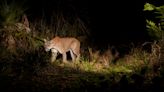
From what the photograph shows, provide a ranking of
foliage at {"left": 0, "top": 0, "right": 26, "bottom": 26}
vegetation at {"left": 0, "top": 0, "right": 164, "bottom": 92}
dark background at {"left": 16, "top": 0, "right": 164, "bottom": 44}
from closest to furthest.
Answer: vegetation at {"left": 0, "top": 0, "right": 164, "bottom": 92} < foliage at {"left": 0, "top": 0, "right": 26, "bottom": 26} < dark background at {"left": 16, "top": 0, "right": 164, "bottom": 44}

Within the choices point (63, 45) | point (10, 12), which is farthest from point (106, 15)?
point (10, 12)

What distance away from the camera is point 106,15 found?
1270 centimetres

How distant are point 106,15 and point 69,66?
2.93 meters

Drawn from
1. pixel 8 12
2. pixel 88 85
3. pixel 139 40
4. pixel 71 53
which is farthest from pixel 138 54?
pixel 88 85

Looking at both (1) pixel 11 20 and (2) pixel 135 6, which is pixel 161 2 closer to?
(2) pixel 135 6

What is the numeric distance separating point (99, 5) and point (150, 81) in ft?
20.6

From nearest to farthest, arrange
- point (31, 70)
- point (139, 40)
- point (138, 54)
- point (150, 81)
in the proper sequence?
point (150, 81) → point (31, 70) → point (138, 54) → point (139, 40)

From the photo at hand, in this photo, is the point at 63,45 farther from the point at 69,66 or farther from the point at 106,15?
the point at 106,15

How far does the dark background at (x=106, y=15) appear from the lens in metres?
12.3

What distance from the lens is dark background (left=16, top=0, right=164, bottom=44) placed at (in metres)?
12.3

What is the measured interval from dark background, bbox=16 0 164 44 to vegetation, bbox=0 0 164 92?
32 centimetres

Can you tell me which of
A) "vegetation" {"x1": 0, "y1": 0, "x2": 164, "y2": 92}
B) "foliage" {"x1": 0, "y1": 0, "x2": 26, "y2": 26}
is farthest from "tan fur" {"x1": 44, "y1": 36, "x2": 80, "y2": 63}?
"foliage" {"x1": 0, "y1": 0, "x2": 26, "y2": 26}

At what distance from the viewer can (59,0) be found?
1266cm

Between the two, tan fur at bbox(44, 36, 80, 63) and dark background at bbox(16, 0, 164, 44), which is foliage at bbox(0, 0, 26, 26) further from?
tan fur at bbox(44, 36, 80, 63)
